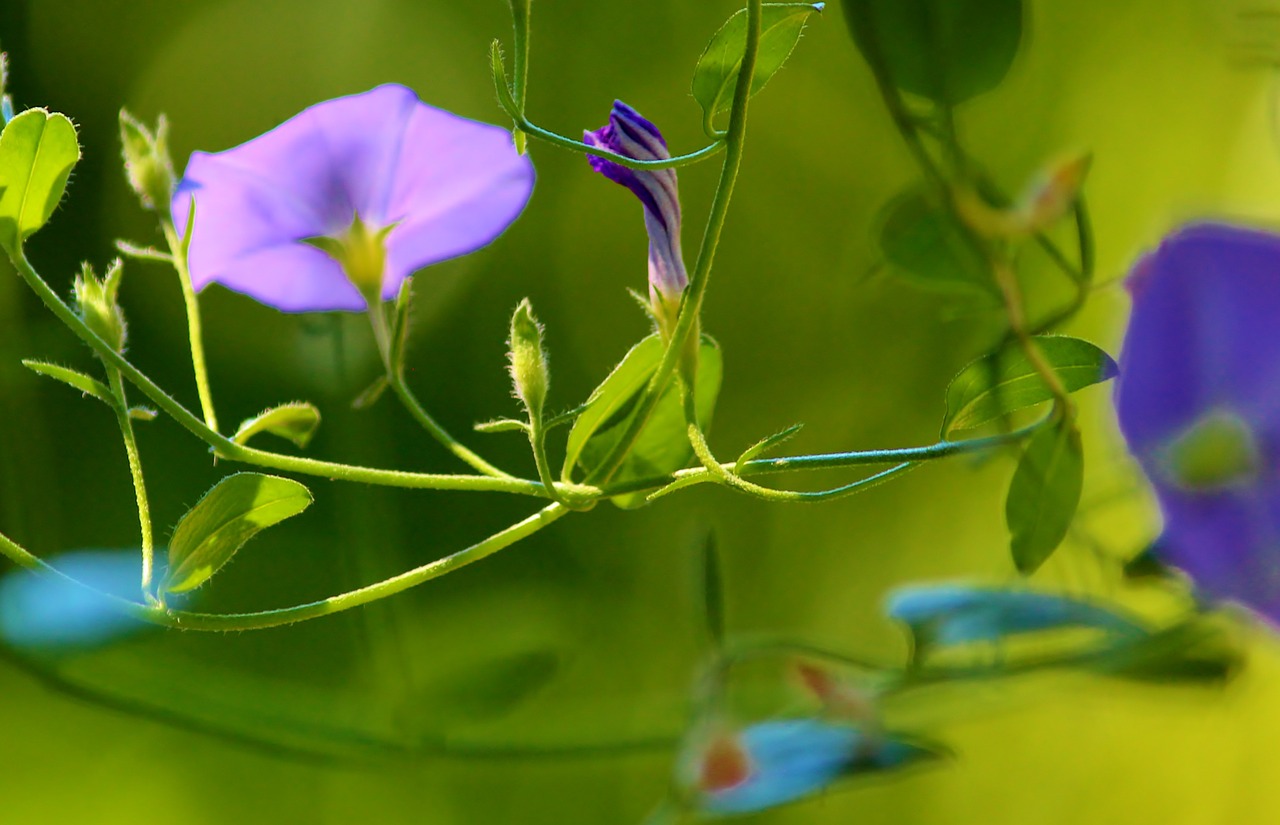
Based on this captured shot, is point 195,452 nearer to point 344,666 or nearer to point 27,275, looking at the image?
point 344,666

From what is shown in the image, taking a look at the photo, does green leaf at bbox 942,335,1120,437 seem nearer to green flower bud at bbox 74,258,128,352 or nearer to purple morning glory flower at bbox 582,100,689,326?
purple morning glory flower at bbox 582,100,689,326

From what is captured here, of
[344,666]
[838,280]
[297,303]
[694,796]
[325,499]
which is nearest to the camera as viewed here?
[694,796]

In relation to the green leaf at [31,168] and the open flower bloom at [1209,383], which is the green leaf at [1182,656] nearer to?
the open flower bloom at [1209,383]

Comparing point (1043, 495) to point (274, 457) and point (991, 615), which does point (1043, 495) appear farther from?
point (274, 457)

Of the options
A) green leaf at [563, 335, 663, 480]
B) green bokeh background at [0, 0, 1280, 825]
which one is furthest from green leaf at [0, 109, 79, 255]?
green bokeh background at [0, 0, 1280, 825]

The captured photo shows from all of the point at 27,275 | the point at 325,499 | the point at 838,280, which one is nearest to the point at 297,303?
the point at 27,275

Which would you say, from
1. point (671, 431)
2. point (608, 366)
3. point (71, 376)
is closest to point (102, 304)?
point (71, 376)
